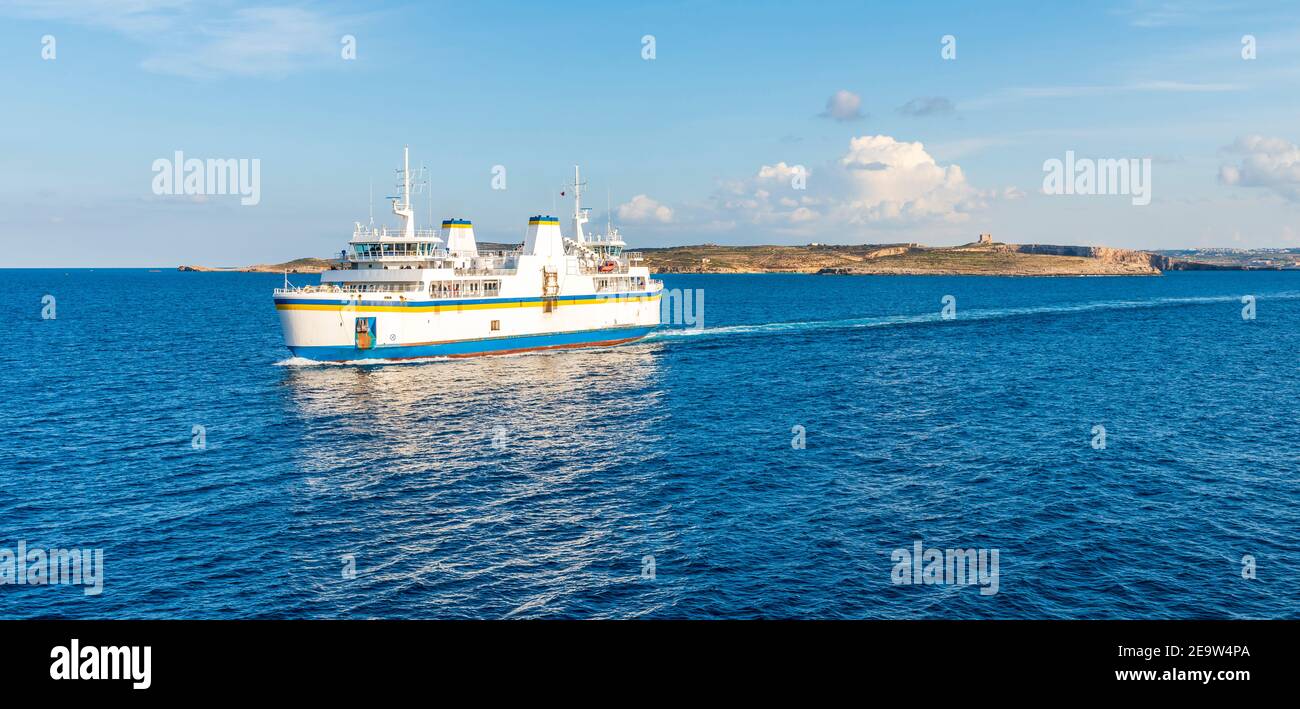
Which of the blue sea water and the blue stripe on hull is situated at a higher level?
the blue stripe on hull

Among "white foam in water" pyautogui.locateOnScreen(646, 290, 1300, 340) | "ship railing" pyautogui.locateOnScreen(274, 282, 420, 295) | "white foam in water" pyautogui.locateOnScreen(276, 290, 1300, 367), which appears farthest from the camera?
"white foam in water" pyautogui.locateOnScreen(646, 290, 1300, 340)

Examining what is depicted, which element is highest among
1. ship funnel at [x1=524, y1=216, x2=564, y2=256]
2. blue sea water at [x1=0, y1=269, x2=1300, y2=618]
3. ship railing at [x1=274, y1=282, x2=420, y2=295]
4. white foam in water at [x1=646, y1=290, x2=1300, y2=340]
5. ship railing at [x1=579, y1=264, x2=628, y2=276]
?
ship funnel at [x1=524, y1=216, x2=564, y2=256]

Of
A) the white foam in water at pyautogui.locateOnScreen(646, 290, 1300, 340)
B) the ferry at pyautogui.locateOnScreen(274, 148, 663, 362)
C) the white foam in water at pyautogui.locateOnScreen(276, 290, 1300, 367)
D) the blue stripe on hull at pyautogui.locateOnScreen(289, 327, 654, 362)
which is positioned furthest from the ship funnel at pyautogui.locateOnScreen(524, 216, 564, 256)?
the white foam in water at pyautogui.locateOnScreen(646, 290, 1300, 340)

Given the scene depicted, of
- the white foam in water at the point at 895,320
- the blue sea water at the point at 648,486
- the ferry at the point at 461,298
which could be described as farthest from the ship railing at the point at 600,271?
the blue sea water at the point at 648,486

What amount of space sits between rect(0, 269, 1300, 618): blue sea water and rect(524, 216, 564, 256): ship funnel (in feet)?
52.0

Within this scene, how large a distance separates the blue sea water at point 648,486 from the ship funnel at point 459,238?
16.6 metres

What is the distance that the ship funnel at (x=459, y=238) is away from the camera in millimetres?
97188

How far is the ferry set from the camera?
A: 81188 millimetres

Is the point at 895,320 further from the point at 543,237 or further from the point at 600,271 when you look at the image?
the point at 543,237

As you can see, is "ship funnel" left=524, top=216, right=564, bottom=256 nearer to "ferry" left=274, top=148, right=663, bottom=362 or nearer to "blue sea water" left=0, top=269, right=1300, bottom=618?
"ferry" left=274, top=148, right=663, bottom=362

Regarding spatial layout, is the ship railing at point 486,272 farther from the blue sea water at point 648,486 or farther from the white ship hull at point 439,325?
the blue sea water at point 648,486
